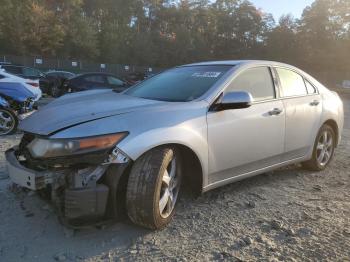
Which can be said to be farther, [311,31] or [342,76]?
[311,31]

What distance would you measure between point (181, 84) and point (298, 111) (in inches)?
60.0

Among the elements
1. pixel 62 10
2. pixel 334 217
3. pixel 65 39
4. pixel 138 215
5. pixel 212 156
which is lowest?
pixel 334 217

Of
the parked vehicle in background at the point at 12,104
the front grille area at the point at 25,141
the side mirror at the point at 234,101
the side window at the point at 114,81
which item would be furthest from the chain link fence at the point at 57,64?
the front grille area at the point at 25,141

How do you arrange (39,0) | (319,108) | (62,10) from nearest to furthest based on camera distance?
(319,108) < (39,0) < (62,10)

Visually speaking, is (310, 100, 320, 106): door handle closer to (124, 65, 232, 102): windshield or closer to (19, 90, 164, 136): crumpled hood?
(124, 65, 232, 102): windshield

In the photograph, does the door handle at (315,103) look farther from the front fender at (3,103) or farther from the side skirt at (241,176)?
the front fender at (3,103)

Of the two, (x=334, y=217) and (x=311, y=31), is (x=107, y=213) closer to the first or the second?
(x=334, y=217)

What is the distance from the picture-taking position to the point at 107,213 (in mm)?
3246

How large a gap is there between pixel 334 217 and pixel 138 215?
6.40ft

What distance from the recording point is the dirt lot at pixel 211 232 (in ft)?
10.2

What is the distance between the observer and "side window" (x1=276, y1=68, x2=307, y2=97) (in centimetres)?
493

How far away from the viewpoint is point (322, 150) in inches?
221

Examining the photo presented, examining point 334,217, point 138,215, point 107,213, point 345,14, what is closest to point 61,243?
point 107,213

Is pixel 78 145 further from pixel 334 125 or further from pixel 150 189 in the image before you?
pixel 334 125
